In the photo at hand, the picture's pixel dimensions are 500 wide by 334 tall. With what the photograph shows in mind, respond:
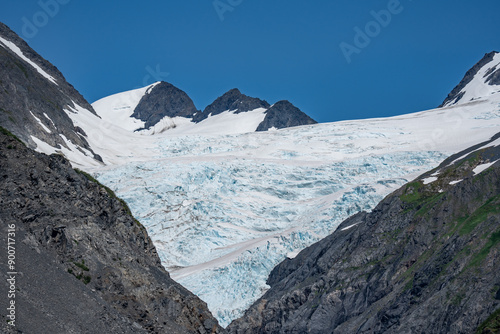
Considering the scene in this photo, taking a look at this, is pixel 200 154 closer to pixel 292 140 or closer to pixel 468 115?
pixel 292 140

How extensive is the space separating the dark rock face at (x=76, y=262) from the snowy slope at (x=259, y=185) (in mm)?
26607

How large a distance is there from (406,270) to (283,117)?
5336 inches

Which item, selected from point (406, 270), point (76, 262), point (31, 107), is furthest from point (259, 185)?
point (76, 262)

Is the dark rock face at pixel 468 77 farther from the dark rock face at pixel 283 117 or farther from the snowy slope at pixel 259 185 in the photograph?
the snowy slope at pixel 259 185

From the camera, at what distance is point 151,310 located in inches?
1203

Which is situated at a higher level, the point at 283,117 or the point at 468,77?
the point at 468,77

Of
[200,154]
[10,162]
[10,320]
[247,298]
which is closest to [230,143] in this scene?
[200,154]

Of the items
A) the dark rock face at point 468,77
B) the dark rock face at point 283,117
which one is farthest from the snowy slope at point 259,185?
the dark rock face at point 283,117

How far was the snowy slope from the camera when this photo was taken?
67688mm

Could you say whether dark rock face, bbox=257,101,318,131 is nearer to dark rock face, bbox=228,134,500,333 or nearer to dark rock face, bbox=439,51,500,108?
dark rock face, bbox=439,51,500,108

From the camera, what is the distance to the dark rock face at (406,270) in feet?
128

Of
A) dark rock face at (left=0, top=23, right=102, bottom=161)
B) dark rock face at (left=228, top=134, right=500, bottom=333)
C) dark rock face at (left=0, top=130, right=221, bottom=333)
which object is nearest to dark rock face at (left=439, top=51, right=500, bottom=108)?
dark rock face at (left=0, top=23, right=102, bottom=161)

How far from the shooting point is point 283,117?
182125 mm

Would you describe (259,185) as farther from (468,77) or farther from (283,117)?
(468,77)
